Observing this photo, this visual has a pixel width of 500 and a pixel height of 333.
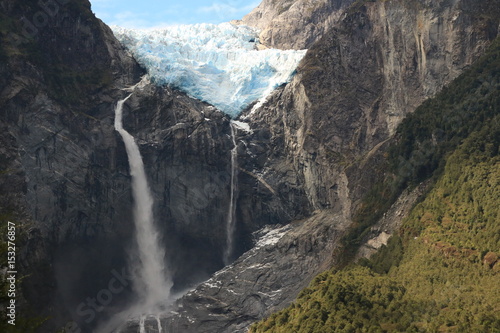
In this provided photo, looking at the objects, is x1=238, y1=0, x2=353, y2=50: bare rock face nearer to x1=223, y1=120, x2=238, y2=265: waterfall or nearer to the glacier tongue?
the glacier tongue

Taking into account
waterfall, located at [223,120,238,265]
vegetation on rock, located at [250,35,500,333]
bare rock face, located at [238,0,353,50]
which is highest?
bare rock face, located at [238,0,353,50]

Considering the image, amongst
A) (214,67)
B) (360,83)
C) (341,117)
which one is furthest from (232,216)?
(214,67)

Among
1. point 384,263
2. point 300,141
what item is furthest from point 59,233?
point 384,263

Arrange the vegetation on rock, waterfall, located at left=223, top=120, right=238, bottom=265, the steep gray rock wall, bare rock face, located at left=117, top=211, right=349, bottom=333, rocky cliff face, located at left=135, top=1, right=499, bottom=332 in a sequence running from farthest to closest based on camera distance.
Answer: waterfall, located at left=223, top=120, right=238, bottom=265
the steep gray rock wall
rocky cliff face, located at left=135, top=1, right=499, bottom=332
bare rock face, located at left=117, top=211, right=349, bottom=333
the vegetation on rock

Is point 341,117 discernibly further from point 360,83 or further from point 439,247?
point 439,247

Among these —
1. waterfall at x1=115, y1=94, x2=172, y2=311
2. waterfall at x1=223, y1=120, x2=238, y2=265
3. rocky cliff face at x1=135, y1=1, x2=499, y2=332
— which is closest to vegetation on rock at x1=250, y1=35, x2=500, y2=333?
rocky cliff face at x1=135, y1=1, x2=499, y2=332
